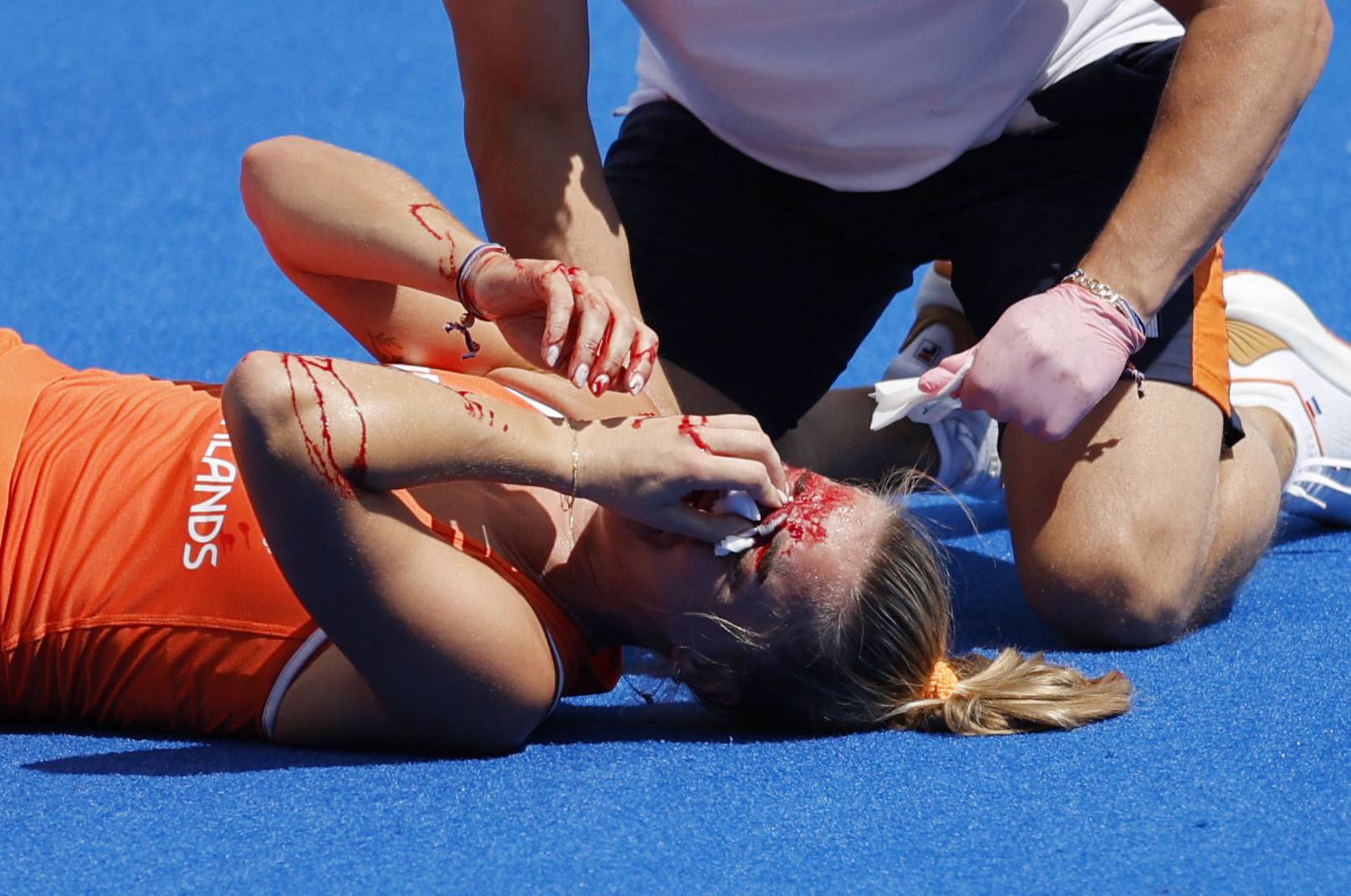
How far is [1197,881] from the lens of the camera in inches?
54.1

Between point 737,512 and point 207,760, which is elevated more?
point 737,512

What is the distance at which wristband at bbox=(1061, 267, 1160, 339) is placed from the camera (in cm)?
186

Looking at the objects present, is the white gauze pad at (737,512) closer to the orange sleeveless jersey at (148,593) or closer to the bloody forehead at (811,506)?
the bloody forehead at (811,506)

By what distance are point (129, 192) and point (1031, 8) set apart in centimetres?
266

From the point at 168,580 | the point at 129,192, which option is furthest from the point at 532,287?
the point at 129,192

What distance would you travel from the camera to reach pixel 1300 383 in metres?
2.46

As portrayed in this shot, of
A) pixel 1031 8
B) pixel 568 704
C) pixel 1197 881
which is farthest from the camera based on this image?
pixel 1031 8

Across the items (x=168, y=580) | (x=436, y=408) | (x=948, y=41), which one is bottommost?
(x=168, y=580)

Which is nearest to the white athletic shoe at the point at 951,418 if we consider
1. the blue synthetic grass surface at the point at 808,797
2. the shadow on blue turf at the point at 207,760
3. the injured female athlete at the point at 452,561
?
the blue synthetic grass surface at the point at 808,797

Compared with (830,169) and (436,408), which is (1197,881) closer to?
(436,408)

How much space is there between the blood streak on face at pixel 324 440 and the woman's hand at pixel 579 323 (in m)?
0.22

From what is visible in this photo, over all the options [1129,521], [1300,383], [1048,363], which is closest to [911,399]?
[1048,363]

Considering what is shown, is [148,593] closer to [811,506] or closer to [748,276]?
[811,506]

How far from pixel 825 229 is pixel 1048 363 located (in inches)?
27.0
